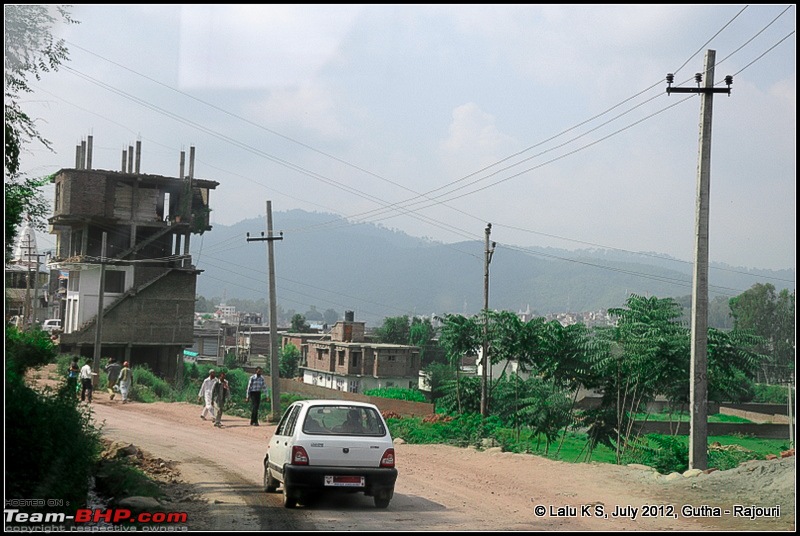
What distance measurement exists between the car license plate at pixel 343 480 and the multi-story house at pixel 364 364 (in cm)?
7269

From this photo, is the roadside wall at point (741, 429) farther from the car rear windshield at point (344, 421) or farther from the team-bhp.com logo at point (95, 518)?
the team-bhp.com logo at point (95, 518)

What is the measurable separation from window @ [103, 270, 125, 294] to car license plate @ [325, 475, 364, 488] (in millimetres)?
54849

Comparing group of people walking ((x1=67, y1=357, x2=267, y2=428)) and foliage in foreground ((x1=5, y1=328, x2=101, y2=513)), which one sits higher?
foliage in foreground ((x1=5, y1=328, x2=101, y2=513))

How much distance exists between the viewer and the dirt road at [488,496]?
39.4 ft

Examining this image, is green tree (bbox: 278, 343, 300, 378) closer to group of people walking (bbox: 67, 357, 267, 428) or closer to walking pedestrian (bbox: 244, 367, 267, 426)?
group of people walking (bbox: 67, 357, 267, 428)

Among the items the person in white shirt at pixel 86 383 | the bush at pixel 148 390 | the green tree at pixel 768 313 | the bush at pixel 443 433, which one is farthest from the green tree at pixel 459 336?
the green tree at pixel 768 313

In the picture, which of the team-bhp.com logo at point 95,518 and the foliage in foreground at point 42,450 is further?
the foliage in foreground at point 42,450

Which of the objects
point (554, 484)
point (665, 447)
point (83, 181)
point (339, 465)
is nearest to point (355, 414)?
point (339, 465)

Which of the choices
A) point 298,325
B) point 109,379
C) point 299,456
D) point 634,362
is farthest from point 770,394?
point 299,456

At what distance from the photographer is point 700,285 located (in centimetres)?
1936

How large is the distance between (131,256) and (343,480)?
53.9m

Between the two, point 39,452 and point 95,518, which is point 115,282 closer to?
point 95,518

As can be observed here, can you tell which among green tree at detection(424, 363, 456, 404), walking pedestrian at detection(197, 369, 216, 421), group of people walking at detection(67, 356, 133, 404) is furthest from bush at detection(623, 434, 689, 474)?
green tree at detection(424, 363, 456, 404)

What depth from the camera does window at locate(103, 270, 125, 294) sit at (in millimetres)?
63312
